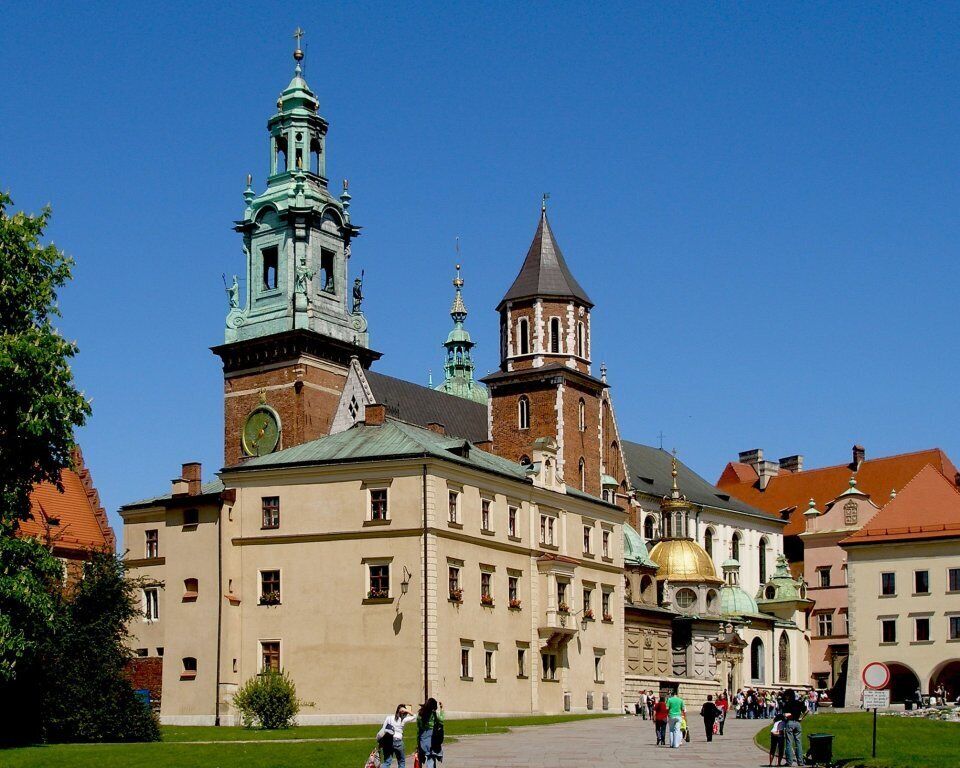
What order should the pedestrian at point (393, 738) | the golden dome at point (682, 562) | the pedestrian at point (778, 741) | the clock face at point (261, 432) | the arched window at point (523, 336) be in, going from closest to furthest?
1. the pedestrian at point (393, 738)
2. the pedestrian at point (778, 741)
3. the clock face at point (261, 432)
4. the arched window at point (523, 336)
5. the golden dome at point (682, 562)

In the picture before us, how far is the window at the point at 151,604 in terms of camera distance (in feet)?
230

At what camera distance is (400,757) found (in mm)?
34688

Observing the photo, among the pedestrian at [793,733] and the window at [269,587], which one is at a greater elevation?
the window at [269,587]

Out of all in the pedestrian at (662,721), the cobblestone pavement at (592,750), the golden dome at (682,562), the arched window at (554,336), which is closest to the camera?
the cobblestone pavement at (592,750)

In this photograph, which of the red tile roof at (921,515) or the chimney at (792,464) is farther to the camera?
the chimney at (792,464)

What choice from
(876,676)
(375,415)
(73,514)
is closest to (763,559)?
(375,415)

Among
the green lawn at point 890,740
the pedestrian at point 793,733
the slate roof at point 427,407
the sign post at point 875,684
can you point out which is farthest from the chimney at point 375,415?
the sign post at point 875,684

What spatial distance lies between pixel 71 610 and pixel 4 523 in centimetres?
728

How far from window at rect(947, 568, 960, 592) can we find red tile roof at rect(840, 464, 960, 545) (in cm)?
180

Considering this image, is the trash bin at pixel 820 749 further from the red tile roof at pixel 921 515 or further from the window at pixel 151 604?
the red tile roof at pixel 921 515

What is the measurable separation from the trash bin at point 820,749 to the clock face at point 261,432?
54788mm

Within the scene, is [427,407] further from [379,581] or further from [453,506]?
[379,581]

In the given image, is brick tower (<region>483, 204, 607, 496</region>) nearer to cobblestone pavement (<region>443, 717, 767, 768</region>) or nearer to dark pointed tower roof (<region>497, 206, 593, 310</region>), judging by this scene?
dark pointed tower roof (<region>497, 206, 593, 310</region>)

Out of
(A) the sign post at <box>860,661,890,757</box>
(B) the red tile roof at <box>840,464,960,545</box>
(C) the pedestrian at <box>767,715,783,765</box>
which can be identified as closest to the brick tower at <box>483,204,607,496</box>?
(B) the red tile roof at <box>840,464,960,545</box>
